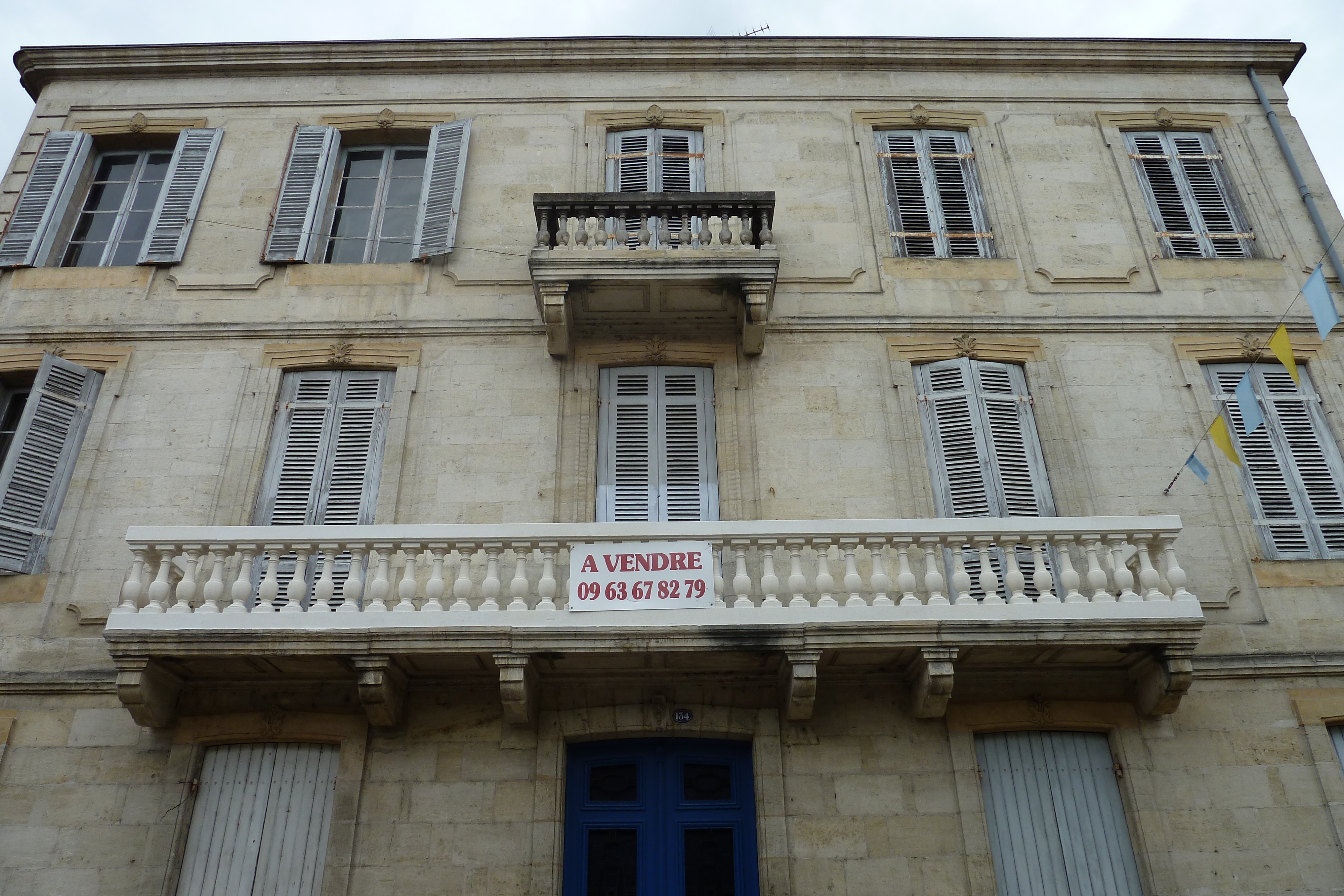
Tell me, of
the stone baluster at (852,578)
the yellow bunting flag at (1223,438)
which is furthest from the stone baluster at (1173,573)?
the stone baluster at (852,578)

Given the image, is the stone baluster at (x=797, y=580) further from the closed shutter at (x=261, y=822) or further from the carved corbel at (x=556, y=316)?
the closed shutter at (x=261, y=822)

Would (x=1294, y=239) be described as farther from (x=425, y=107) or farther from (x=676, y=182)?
(x=425, y=107)

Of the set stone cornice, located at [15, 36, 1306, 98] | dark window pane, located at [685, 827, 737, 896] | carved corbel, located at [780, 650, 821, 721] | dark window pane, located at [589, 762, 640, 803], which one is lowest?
dark window pane, located at [685, 827, 737, 896]

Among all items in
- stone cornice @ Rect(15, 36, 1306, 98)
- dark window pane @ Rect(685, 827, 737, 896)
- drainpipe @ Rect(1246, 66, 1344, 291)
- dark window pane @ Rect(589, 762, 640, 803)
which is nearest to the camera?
dark window pane @ Rect(685, 827, 737, 896)

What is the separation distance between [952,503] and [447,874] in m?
5.53

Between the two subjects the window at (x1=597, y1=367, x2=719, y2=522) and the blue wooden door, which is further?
the window at (x1=597, y1=367, x2=719, y2=522)

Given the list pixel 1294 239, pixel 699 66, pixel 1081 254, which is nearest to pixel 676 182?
pixel 699 66

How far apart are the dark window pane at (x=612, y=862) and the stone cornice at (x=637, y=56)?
903cm

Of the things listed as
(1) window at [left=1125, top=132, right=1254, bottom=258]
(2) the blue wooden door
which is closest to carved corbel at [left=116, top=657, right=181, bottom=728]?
(2) the blue wooden door

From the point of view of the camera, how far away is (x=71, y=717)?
8.15 metres

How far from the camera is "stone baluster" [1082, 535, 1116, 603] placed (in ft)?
25.1

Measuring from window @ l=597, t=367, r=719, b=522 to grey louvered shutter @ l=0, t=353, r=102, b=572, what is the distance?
16.9ft

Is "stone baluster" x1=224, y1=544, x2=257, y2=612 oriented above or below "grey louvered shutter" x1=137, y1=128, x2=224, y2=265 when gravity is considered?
below

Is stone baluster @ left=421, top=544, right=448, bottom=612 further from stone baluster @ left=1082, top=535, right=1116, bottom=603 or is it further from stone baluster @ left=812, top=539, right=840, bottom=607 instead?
stone baluster @ left=1082, top=535, right=1116, bottom=603
